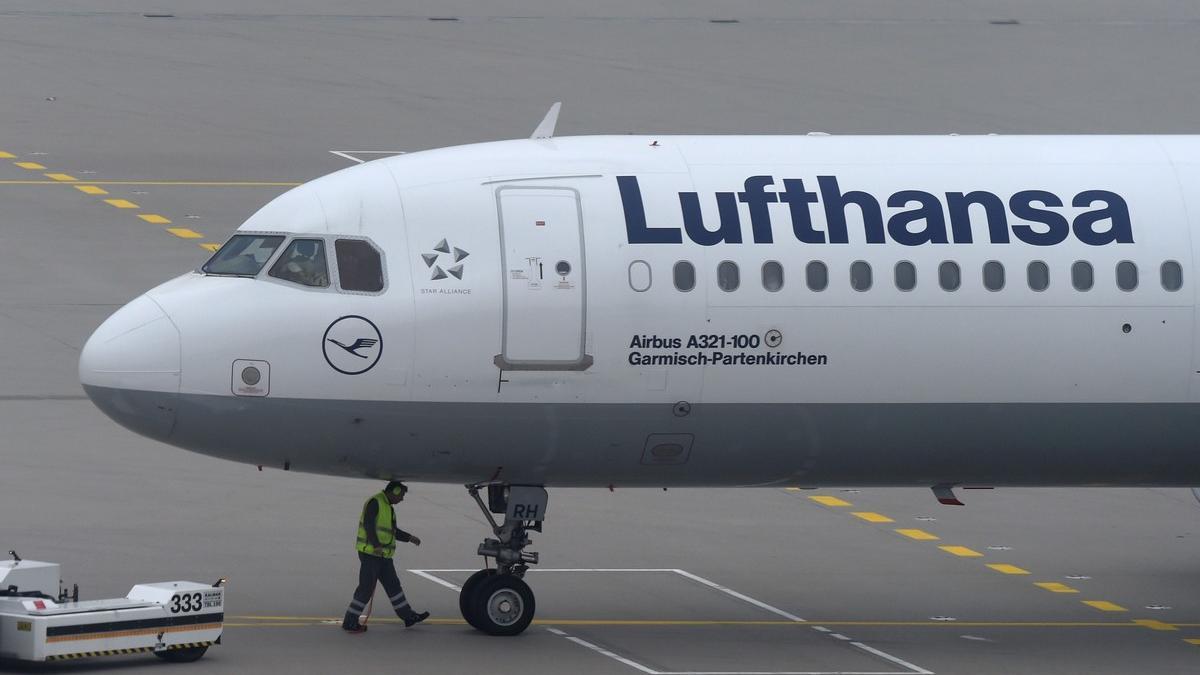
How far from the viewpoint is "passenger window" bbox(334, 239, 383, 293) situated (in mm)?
23609

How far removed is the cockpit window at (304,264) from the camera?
23.7 metres

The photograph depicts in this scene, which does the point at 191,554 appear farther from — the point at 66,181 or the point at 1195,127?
the point at 1195,127

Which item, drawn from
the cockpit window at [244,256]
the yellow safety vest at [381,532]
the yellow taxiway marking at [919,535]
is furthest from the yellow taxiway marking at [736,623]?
the yellow taxiway marking at [919,535]

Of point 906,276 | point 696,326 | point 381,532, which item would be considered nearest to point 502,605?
point 381,532

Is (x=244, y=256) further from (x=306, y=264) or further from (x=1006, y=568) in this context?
(x=1006, y=568)

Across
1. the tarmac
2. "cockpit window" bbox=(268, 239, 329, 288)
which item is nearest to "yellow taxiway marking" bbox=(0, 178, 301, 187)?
the tarmac

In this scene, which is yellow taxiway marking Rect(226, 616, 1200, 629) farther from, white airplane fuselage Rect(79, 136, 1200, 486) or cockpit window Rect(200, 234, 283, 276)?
cockpit window Rect(200, 234, 283, 276)

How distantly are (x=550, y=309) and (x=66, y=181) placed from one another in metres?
30.9

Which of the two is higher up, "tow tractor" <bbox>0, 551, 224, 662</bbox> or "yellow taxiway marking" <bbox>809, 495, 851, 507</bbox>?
"yellow taxiway marking" <bbox>809, 495, 851, 507</bbox>

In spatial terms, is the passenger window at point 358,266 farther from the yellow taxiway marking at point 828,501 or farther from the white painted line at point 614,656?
the yellow taxiway marking at point 828,501

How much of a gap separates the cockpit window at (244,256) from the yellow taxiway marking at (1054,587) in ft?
38.3

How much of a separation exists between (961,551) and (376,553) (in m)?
10.1

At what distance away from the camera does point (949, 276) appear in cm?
2434

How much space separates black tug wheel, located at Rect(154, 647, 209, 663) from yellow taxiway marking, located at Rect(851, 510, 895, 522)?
42.9 ft
